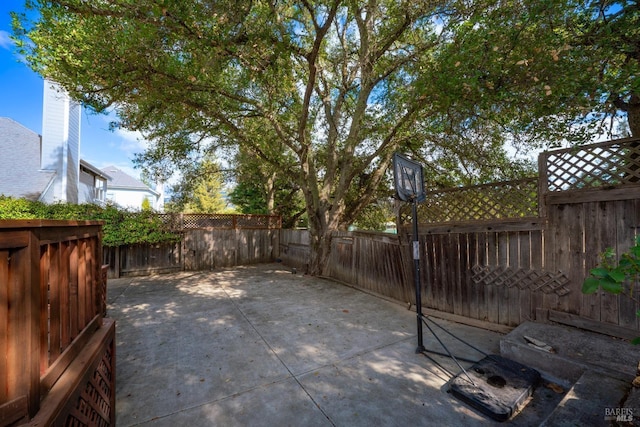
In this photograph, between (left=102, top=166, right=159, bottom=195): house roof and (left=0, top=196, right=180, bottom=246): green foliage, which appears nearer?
(left=0, top=196, right=180, bottom=246): green foliage

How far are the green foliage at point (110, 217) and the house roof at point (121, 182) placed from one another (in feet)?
46.9

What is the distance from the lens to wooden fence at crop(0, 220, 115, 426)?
960 millimetres

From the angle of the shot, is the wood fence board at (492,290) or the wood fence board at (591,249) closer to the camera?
the wood fence board at (591,249)

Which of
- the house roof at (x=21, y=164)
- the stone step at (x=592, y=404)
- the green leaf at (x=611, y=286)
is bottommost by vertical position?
the stone step at (x=592, y=404)

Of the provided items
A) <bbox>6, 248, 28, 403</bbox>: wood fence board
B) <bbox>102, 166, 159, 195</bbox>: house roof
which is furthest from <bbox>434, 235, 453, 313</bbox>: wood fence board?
<bbox>102, 166, 159, 195</bbox>: house roof

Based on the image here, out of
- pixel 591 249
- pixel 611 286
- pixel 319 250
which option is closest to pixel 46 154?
pixel 319 250

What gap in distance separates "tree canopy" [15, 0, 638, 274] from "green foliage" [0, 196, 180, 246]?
2477 mm

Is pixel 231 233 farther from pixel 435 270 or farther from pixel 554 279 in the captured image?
pixel 554 279

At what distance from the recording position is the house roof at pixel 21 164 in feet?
28.1

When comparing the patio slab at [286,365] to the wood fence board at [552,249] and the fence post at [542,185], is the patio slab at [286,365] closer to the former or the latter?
the wood fence board at [552,249]

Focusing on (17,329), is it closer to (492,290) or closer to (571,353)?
(571,353)

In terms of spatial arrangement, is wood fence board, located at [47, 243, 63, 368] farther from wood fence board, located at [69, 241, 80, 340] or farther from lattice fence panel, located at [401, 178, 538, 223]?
lattice fence panel, located at [401, 178, 538, 223]

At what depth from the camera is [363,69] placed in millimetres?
6492

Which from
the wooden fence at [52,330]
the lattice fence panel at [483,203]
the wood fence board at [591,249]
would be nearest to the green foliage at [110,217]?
the wooden fence at [52,330]
